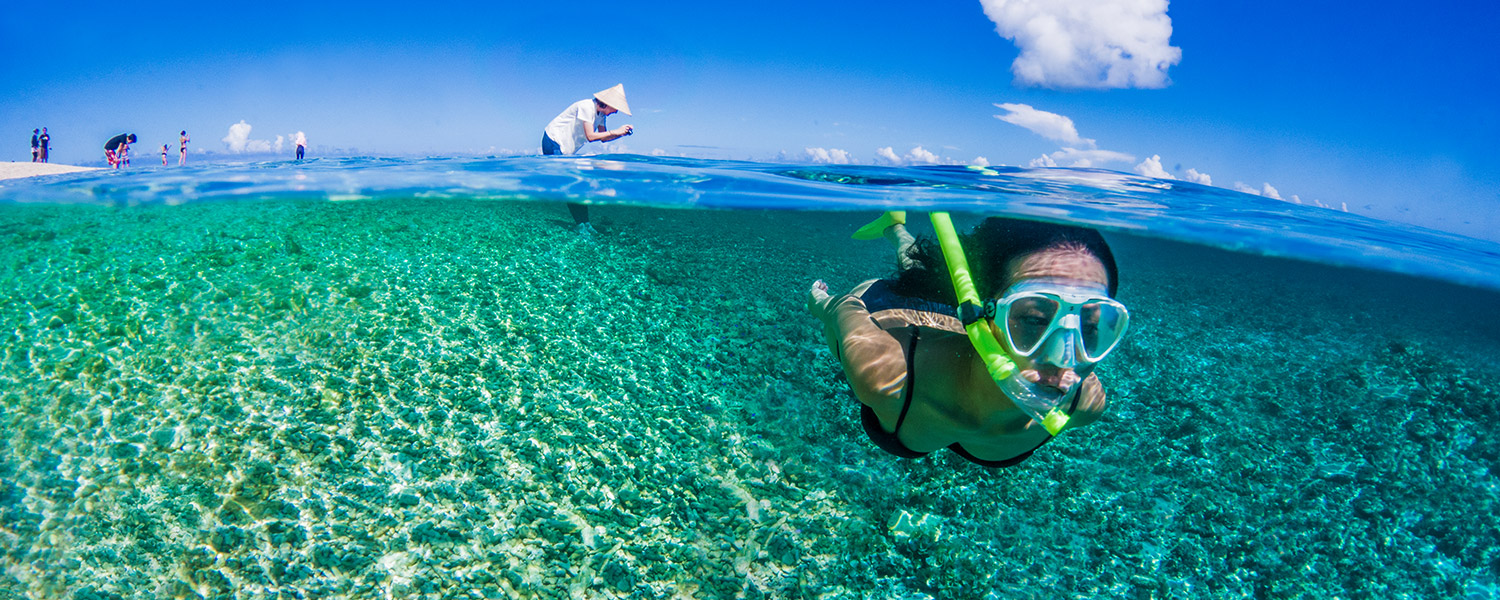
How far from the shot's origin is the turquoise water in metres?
3.42

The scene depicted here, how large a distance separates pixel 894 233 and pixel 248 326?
227 inches

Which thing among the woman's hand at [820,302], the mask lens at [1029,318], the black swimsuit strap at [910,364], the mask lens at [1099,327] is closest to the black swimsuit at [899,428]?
the black swimsuit strap at [910,364]

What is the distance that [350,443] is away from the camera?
3838mm

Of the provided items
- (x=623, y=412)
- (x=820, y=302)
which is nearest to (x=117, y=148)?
(x=623, y=412)

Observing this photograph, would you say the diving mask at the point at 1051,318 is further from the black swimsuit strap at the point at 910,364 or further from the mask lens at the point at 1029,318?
the black swimsuit strap at the point at 910,364

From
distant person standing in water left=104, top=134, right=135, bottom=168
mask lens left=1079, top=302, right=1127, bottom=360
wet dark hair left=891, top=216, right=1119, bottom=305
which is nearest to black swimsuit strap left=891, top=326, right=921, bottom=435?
wet dark hair left=891, top=216, right=1119, bottom=305

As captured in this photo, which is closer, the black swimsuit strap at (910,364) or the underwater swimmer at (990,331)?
the underwater swimmer at (990,331)

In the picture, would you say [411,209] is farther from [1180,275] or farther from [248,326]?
[1180,275]

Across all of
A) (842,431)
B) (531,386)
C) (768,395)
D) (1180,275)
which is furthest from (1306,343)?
(531,386)

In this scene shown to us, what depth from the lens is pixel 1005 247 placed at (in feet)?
5.90

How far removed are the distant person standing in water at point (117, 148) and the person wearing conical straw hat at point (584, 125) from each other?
1572cm

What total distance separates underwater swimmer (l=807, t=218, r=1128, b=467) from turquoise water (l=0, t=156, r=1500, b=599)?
1968mm

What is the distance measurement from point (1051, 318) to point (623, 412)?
11.2ft

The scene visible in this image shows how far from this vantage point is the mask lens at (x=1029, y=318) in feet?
5.22
